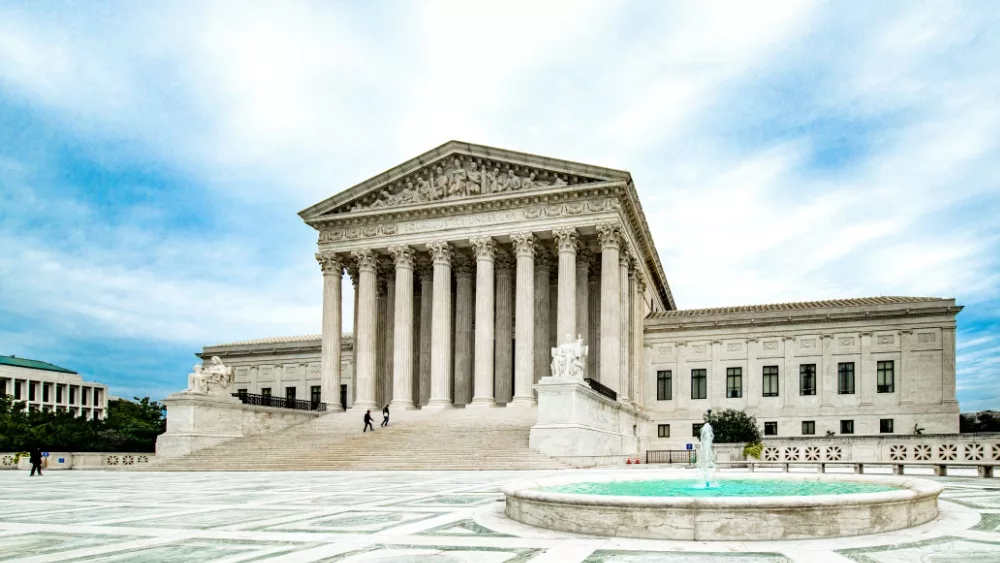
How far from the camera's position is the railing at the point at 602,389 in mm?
37725

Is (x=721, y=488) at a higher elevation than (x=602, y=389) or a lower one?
lower

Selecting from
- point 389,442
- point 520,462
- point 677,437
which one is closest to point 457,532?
point 520,462

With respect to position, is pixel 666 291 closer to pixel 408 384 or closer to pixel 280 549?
pixel 408 384

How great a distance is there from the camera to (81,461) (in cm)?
3566

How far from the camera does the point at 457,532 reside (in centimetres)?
1039

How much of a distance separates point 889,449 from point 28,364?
11130 centimetres

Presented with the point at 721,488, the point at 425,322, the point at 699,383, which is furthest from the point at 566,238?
the point at 721,488

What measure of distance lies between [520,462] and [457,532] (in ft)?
67.6

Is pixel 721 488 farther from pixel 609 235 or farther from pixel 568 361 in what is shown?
pixel 609 235

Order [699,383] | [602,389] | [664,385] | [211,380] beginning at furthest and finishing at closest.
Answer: [664,385], [699,383], [602,389], [211,380]

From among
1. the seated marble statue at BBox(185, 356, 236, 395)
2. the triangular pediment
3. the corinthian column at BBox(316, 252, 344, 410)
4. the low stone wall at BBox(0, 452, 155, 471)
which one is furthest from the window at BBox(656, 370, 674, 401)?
the low stone wall at BBox(0, 452, 155, 471)

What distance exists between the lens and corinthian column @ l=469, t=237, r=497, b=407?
142ft

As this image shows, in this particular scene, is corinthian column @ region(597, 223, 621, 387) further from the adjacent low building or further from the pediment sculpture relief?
the adjacent low building

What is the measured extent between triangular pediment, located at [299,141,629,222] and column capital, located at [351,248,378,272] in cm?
234
